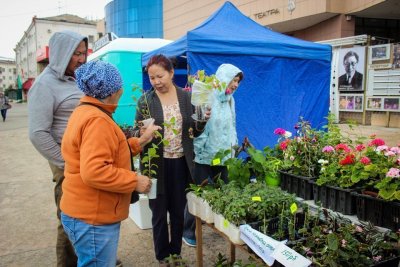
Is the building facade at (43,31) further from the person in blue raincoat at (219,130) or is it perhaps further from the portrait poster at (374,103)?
the person in blue raincoat at (219,130)

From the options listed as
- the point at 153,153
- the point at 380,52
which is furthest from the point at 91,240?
the point at 380,52

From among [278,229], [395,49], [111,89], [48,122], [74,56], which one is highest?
[395,49]

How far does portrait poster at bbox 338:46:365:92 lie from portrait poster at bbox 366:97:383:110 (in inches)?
18.8

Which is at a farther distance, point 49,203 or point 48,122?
point 49,203

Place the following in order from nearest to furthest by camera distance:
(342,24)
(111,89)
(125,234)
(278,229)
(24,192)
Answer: (111,89)
(278,229)
(125,234)
(24,192)
(342,24)

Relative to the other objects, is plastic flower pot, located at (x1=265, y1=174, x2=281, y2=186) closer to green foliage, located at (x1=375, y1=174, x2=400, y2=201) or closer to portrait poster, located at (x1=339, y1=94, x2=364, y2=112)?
green foliage, located at (x1=375, y1=174, x2=400, y2=201)

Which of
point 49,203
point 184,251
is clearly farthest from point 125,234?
point 49,203

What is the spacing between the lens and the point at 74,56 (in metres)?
2.26

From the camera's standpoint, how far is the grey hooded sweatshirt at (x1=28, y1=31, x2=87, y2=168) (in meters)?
2.09

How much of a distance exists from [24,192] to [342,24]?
13.1 m

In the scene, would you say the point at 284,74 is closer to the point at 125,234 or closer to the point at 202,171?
the point at 202,171

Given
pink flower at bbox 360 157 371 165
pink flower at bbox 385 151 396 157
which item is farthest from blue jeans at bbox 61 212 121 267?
pink flower at bbox 385 151 396 157

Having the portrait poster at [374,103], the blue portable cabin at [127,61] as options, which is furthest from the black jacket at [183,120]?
the portrait poster at [374,103]

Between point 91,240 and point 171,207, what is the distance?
1.08m
